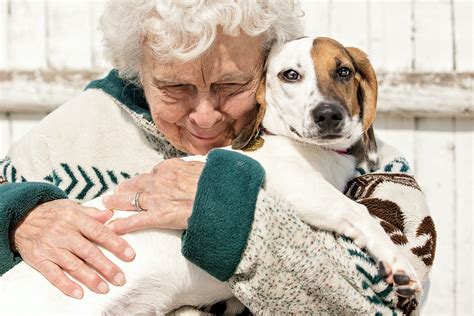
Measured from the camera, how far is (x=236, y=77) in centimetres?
219

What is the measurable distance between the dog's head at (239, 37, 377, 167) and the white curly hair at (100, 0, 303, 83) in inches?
4.2

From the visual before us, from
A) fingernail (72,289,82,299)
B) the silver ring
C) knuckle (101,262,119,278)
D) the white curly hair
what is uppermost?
the white curly hair

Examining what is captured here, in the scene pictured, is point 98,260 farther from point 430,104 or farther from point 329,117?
point 430,104

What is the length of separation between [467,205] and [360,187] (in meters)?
Answer: 1.11

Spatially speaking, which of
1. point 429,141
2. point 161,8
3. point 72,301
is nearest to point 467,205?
point 429,141

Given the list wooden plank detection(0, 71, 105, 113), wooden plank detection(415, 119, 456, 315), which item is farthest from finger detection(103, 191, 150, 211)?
wooden plank detection(415, 119, 456, 315)

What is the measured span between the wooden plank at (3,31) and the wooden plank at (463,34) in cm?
198

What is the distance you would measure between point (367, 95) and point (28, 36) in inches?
69.1

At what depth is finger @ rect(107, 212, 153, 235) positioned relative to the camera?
1886 mm

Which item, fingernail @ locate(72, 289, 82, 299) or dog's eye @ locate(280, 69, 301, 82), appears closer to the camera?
fingernail @ locate(72, 289, 82, 299)

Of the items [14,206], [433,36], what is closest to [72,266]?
[14,206]

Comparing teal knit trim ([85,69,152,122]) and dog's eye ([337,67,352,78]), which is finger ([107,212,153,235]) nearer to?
teal knit trim ([85,69,152,122])

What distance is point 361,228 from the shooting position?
1866 mm

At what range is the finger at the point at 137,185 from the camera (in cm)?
198
